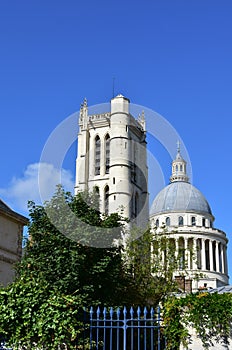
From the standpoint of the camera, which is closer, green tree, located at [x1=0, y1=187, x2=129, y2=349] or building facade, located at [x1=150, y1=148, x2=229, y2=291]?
green tree, located at [x1=0, y1=187, x2=129, y2=349]

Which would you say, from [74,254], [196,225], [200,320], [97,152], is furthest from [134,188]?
[200,320]

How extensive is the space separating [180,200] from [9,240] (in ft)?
218

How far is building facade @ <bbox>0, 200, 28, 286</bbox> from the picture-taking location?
2711 cm

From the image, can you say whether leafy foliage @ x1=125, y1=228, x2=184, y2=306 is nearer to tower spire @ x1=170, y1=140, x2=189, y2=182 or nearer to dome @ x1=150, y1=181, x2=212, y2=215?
dome @ x1=150, y1=181, x2=212, y2=215

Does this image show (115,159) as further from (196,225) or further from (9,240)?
(9,240)

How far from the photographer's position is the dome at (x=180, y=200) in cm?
9093

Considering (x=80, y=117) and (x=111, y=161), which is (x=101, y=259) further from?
(x=80, y=117)

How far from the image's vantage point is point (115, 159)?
8706 centimetres

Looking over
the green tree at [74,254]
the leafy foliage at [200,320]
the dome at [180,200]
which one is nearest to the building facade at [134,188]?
the dome at [180,200]

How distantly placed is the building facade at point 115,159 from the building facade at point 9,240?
5320 centimetres

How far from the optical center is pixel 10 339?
1225 cm

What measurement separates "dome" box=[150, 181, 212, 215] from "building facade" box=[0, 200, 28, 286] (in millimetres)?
63132

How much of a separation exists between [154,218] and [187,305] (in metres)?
78.4

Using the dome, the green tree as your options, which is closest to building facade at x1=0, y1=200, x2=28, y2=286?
the green tree
